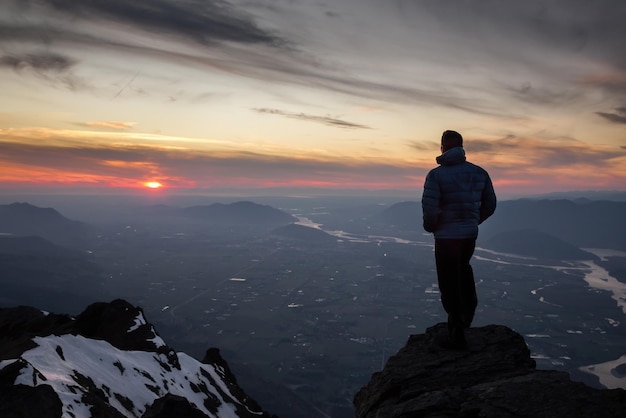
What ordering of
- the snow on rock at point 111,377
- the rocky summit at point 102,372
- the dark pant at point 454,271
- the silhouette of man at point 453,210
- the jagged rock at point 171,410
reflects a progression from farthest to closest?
the jagged rock at point 171,410, the snow on rock at point 111,377, the rocky summit at point 102,372, the dark pant at point 454,271, the silhouette of man at point 453,210

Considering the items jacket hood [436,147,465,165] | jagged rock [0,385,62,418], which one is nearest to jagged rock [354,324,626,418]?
jacket hood [436,147,465,165]

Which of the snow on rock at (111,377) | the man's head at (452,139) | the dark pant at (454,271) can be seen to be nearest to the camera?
the dark pant at (454,271)

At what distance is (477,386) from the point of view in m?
9.56

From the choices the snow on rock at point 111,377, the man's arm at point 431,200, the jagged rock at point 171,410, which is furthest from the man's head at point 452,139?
the jagged rock at point 171,410

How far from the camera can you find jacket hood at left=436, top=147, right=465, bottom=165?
10828 mm

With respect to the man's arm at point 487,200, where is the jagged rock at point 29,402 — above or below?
below

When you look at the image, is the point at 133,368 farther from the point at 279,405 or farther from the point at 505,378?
the point at 279,405

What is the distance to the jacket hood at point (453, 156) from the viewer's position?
35.5 feet

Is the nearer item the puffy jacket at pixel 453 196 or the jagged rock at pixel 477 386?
the jagged rock at pixel 477 386

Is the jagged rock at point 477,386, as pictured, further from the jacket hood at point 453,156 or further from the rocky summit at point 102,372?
the rocky summit at point 102,372

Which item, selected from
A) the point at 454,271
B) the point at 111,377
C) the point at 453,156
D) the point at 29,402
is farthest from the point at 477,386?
the point at 111,377

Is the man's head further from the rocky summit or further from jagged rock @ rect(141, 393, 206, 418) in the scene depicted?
jagged rock @ rect(141, 393, 206, 418)

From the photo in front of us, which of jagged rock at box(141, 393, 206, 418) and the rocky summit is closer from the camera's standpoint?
the rocky summit

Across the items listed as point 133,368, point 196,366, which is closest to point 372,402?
point 133,368
